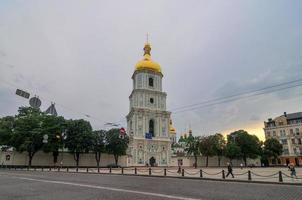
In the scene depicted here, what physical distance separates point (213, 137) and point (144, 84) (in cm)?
2549

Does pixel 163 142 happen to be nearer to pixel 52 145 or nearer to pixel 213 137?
pixel 213 137

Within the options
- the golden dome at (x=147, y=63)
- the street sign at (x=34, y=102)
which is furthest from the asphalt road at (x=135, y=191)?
the golden dome at (x=147, y=63)

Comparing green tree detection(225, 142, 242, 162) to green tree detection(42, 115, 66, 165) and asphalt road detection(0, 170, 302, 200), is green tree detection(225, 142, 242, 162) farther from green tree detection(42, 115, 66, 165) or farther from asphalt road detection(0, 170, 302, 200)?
asphalt road detection(0, 170, 302, 200)

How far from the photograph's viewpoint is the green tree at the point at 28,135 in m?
45.2

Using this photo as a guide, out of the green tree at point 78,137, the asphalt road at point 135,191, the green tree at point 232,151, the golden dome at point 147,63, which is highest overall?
the golden dome at point 147,63

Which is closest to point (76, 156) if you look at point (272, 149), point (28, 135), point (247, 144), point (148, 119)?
point (28, 135)

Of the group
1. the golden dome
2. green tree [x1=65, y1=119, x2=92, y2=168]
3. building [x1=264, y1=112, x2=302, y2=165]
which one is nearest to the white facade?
the golden dome

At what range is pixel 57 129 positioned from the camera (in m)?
48.0

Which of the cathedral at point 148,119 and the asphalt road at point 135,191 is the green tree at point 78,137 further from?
the asphalt road at point 135,191

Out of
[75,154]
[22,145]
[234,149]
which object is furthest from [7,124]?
[234,149]

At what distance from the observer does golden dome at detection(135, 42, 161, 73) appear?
72.1 meters

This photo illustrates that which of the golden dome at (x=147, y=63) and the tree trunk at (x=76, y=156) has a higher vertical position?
the golden dome at (x=147, y=63)

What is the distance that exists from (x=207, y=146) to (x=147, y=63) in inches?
1216

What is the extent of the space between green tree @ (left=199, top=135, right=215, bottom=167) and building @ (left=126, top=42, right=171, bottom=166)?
936 centimetres
